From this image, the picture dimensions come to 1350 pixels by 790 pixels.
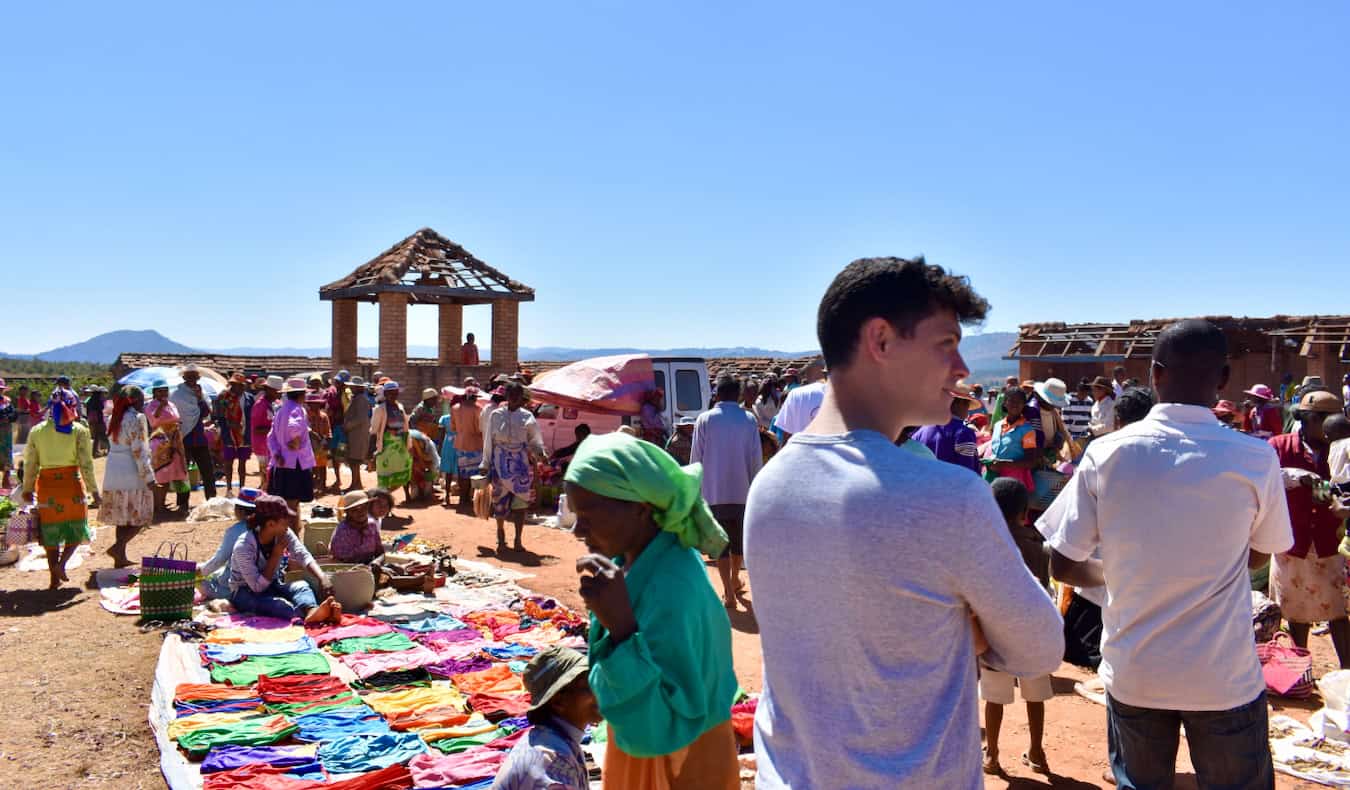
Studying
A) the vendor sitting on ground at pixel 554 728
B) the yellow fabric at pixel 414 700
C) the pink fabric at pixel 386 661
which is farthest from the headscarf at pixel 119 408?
the vendor sitting on ground at pixel 554 728

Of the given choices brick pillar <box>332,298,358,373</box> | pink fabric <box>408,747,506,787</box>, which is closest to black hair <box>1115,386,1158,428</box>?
pink fabric <box>408,747,506,787</box>

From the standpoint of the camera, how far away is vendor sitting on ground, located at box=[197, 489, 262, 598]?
7.73 m

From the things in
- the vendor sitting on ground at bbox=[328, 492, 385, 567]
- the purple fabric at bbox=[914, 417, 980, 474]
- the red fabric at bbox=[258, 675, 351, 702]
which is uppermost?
the purple fabric at bbox=[914, 417, 980, 474]

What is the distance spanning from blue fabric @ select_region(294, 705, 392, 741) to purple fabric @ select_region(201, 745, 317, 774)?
0.19m

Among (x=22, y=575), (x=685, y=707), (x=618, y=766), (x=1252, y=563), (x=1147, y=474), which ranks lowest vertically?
(x=22, y=575)

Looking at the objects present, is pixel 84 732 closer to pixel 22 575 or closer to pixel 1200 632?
pixel 22 575

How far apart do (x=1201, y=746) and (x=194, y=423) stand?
12542 millimetres

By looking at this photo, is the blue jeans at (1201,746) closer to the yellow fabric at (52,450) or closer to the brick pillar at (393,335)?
the yellow fabric at (52,450)

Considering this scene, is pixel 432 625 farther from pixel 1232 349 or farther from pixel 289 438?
pixel 1232 349

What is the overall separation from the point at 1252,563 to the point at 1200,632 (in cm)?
49

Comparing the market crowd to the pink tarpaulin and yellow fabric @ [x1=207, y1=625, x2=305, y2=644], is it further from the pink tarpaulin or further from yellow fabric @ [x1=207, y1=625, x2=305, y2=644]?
the pink tarpaulin

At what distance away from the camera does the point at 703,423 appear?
7906 millimetres

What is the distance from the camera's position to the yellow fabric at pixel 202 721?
5.20 metres

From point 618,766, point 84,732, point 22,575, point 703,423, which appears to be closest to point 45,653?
point 84,732
